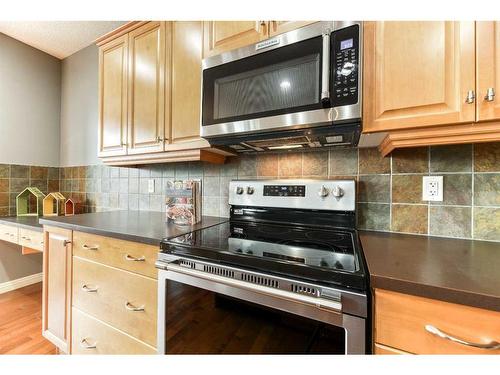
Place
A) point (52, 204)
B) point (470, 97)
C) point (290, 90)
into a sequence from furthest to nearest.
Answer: point (52, 204)
point (290, 90)
point (470, 97)

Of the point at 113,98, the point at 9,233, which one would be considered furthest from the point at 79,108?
the point at 9,233

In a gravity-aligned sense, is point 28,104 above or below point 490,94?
above

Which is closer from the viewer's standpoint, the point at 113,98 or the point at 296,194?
the point at 296,194

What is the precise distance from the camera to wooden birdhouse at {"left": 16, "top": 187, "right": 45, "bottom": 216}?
2.26m

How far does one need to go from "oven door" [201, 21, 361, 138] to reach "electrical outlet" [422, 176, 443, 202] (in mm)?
509

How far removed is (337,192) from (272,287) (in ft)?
2.14

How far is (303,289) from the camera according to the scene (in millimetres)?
661

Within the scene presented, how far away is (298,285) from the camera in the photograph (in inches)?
26.3

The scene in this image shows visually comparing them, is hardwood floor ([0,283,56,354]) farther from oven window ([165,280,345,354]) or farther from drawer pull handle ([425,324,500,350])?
drawer pull handle ([425,324,500,350])

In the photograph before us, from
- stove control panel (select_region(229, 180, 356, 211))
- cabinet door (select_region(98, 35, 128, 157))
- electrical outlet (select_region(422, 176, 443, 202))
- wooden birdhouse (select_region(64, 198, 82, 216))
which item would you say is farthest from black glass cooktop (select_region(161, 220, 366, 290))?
wooden birdhouse (select_region(64, 198, 82, 216))

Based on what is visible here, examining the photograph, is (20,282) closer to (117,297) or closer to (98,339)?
(98,339)
